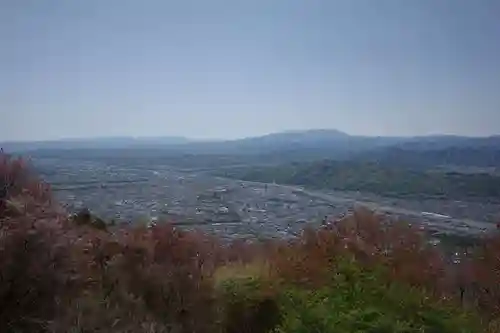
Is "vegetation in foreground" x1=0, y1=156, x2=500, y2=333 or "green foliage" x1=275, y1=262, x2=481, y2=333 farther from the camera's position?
"vegetation in foreground" x1=0, y1=156, x2=500, y2=333

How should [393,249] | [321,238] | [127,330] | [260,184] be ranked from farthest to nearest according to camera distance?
[260,184]
[321,238]
[393,249]
[127,330]

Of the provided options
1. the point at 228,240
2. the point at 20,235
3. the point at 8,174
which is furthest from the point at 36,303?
the point at 228,240

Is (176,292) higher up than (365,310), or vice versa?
(365,310)

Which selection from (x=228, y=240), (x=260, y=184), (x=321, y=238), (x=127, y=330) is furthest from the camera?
(x=260, y=184)

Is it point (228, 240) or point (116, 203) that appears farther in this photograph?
point (116, 203)

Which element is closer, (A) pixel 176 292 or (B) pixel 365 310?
(B) pixel 365 310

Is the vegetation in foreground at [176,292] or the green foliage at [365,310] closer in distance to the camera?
the green foliage at [365,310]

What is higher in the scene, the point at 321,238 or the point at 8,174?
the point at 8,174

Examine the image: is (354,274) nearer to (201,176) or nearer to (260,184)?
(260,184)
